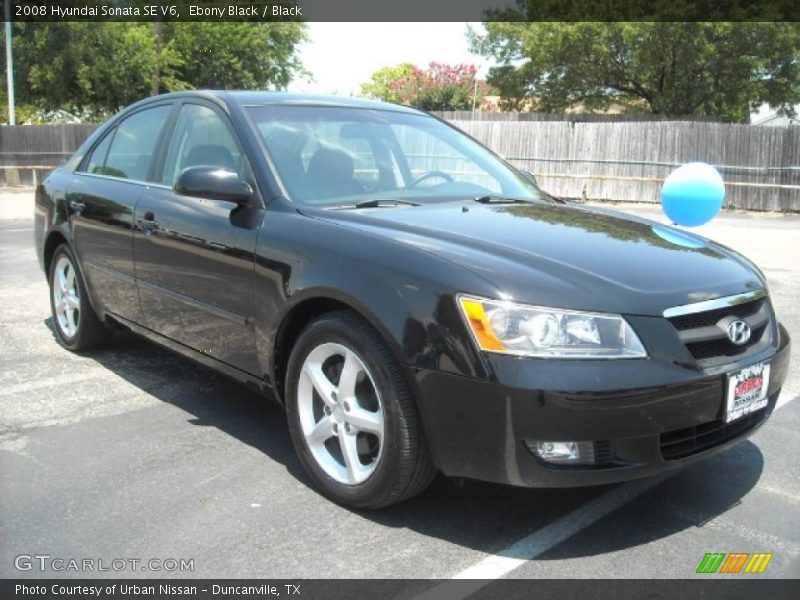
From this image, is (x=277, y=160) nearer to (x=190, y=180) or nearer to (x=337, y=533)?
(x=190, y=180)

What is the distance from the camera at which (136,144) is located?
191 inches

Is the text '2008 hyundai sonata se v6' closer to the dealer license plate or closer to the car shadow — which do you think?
the dealer license plate

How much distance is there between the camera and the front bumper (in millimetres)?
2627

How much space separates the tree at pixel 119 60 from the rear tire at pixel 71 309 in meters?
31.8

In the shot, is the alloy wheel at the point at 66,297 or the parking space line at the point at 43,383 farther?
the alloy wheel at the point at 66,297

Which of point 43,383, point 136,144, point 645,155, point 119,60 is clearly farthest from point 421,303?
point 119,60

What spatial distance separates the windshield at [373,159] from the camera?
377 centimetres

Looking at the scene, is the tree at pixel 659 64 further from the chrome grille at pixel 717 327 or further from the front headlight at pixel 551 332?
the front headlight at pixel 551 332

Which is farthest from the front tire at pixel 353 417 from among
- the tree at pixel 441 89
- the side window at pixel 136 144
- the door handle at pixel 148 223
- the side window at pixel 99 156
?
the tree at pixel 441 89

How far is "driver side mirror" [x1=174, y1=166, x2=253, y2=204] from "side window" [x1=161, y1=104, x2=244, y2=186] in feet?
0.81

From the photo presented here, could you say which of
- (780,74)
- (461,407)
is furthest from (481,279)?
(780,74)

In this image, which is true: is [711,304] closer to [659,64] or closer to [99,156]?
[99,156]

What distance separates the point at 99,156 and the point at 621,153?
17394 mm

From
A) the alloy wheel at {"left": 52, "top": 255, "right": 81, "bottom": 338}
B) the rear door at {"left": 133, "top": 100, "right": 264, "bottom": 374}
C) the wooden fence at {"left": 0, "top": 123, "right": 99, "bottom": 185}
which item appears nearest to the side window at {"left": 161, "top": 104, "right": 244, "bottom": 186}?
the rear door at {"left": 133, "top": 100, "right": 264, "bottom": 374}
